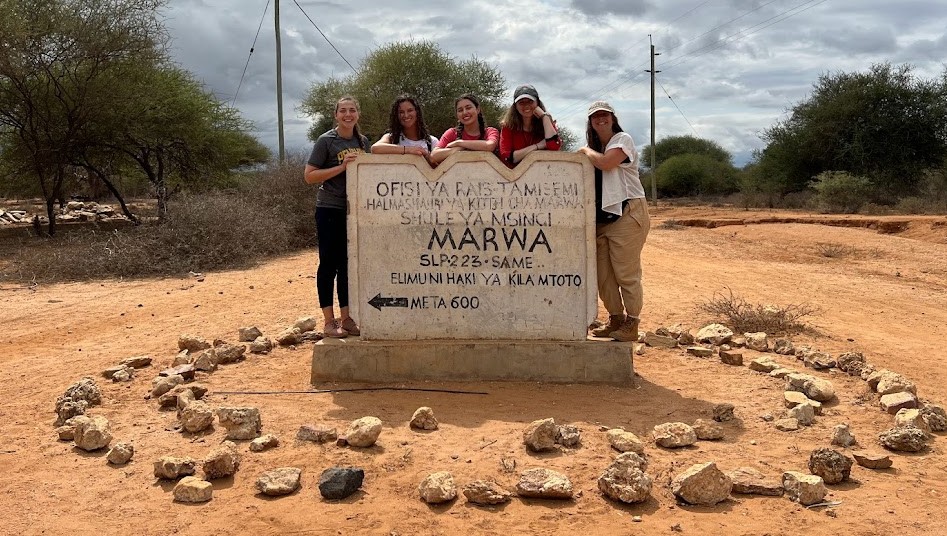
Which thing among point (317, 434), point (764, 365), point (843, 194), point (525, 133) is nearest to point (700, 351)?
point (764, 365)

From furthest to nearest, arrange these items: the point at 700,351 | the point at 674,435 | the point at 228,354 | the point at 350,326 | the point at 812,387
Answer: the point at 700,351 < the point at 228,354 < the point at 350,326 < the point at 812,387 < the point at 674,435

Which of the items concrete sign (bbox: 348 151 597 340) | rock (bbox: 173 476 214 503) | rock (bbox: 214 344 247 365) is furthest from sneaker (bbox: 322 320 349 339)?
rock (bbox: 173 476 214 503)

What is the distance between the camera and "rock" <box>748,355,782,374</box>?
5.24 metres

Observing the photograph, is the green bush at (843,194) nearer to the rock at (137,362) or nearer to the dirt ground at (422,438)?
the dirt ground at (422,438)

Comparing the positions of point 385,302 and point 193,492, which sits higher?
point 385,302

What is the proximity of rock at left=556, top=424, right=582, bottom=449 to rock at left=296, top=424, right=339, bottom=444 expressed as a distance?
45.8 inches

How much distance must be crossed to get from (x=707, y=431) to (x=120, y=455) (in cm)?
300

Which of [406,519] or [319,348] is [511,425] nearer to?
[406,519]

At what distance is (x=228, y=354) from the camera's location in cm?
555

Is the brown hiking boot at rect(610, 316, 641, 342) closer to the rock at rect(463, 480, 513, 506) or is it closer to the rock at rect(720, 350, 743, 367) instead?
the rock at rect(720, 350, 743, 367)

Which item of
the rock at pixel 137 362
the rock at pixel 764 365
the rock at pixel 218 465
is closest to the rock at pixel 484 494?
the rock at pixel 218 465

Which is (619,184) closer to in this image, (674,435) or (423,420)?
(674,435)

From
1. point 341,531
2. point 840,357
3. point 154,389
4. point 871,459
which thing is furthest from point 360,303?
point 840,357

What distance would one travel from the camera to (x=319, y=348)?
16.5 feet
